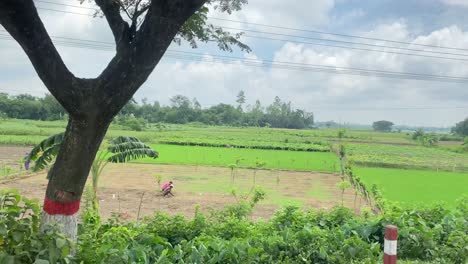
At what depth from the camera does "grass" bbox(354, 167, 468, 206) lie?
50.2 ft

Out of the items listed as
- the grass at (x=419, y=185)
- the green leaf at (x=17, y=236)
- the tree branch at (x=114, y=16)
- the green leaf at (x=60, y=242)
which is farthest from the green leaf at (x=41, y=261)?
the grass at (x=419, y=185)

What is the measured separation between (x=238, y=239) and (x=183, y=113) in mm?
81897

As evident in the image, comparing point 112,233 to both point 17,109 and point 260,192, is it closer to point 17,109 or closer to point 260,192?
point 260,192

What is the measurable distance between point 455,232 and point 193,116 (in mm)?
82329

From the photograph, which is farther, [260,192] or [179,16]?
[260,192]

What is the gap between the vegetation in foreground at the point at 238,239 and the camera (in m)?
2.67

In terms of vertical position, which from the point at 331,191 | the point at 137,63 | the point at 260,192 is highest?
the point at 137,63

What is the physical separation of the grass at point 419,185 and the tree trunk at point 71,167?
41.1ft

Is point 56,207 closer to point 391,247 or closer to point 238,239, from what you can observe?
point 238,239

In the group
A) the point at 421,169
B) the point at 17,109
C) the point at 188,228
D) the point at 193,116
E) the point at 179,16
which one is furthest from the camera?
the point at 193,116

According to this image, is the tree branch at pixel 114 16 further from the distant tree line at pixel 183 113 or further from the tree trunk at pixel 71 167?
the distant tree line at pixel 183 113

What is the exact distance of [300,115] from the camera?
10469 cm

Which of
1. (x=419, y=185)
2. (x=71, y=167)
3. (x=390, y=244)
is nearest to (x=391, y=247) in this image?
(x=390, y=244)

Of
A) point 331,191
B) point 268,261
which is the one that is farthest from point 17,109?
point 268,261
